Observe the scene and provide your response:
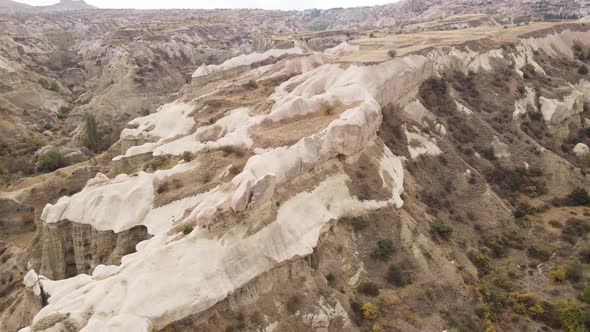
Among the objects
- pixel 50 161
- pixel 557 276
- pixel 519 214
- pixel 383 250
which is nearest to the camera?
pixel 383 250

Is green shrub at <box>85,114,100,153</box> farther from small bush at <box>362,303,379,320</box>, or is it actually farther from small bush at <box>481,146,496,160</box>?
small bush at <box>362,303,379,320</box>

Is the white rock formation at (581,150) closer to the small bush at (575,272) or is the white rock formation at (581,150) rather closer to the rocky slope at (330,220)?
the rocky slope at (330,220)

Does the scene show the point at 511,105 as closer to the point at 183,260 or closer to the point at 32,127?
the point at 183,260

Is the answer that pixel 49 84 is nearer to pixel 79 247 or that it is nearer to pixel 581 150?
pixel 79 247

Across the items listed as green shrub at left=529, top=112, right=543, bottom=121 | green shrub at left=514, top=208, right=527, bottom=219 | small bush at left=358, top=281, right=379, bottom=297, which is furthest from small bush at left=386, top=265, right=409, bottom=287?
green shrub at left=529, top=112, right=543, bottom=121

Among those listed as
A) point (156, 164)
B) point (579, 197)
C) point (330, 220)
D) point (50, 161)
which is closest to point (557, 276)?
point (579, 197)

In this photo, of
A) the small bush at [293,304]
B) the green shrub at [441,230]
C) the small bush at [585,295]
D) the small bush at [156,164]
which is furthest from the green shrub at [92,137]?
the small bush at [585,295]
